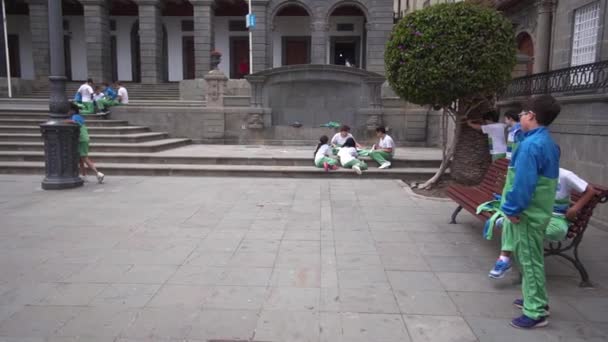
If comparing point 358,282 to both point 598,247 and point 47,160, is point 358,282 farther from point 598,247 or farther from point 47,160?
point 47,160

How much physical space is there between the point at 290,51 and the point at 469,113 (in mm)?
18355

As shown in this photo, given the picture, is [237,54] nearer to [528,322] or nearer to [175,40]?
[175,40]

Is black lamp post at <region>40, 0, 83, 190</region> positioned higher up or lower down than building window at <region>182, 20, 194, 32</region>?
lower down

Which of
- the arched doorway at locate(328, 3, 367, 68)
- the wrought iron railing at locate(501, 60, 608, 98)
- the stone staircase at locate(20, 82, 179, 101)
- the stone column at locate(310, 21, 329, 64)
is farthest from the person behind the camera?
the arched doorway at locate(328, 3, 367, 68)

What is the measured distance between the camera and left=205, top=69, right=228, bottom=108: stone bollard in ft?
47.8

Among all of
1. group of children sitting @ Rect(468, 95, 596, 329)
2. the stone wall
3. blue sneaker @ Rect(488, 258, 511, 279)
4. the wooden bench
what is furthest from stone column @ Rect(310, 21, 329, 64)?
group of children sitting @ Rect(468, 95, 596, 329)

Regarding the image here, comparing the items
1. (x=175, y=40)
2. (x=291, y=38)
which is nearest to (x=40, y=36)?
(x=175, y=40)

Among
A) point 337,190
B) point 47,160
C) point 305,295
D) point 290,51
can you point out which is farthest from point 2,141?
point 290,51

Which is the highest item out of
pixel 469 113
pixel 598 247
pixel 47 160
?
pixel 469 113

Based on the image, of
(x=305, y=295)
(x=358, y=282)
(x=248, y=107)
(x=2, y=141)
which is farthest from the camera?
(x=248, y=107)

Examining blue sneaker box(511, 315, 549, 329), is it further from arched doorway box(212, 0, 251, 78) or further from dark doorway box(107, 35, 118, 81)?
dark doorway box(107, 35, 118, 81)

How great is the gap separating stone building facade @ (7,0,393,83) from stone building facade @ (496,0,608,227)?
1066cm

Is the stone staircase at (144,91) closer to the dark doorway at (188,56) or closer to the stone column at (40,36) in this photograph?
the stone column at (40,36)

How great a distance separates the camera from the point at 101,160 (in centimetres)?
1110
